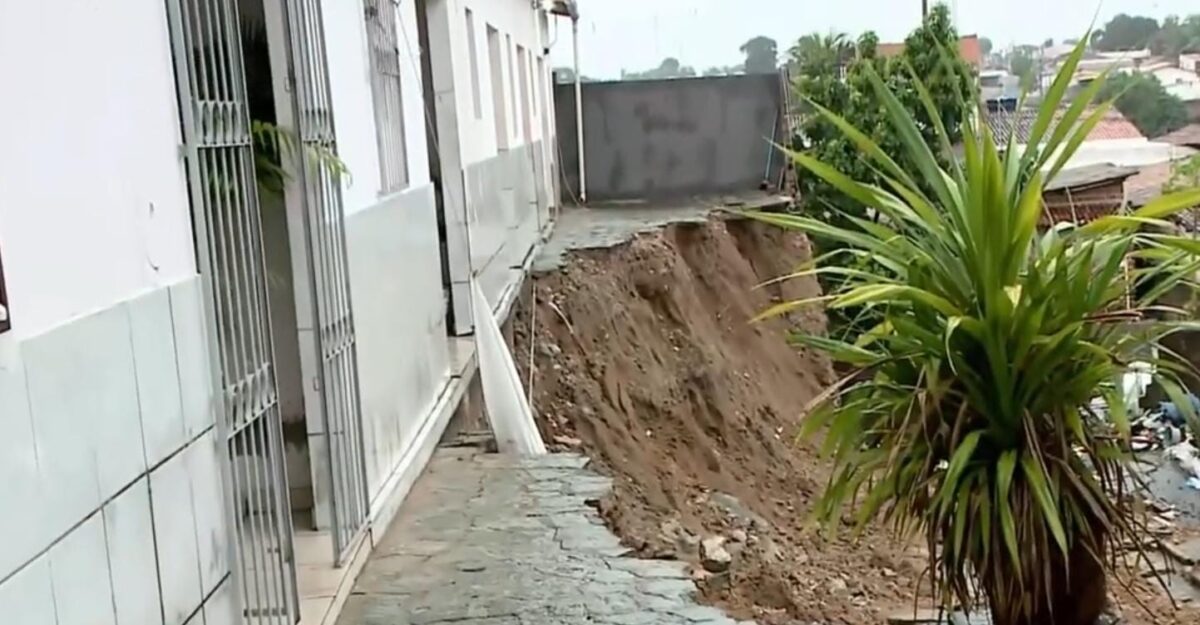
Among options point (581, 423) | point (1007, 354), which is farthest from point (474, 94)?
point (1007, 354)

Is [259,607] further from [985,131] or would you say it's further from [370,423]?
[985,131]

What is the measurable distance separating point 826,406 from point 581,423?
4.88 metres

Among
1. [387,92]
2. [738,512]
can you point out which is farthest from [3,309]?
[738,512]

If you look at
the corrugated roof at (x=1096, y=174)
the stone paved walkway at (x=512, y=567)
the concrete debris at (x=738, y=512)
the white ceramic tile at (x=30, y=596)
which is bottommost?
A: the concrete debris at (x=738, y=512)

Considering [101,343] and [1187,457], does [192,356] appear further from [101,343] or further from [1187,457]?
[1187,457]

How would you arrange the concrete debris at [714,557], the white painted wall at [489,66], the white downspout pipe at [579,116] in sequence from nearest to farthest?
the concrete debris at [714,557] → the white painted wall at [489,66] → the white downspout pipe at [579,116]

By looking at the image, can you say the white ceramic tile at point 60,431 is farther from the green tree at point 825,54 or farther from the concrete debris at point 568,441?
the green tree at point 825,54

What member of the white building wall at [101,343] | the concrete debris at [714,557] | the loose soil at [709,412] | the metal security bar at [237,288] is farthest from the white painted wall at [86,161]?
the concrete debris at [714,557]

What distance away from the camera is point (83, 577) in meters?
2.23

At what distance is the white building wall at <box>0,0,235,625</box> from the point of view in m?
2.08

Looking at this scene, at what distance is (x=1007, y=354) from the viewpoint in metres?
3.18

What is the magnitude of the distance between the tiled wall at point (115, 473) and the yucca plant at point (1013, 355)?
149 centimetres

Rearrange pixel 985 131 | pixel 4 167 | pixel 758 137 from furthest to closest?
pixel 758 137, pixel 985 131, pixel 4 167

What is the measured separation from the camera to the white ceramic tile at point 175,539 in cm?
263
